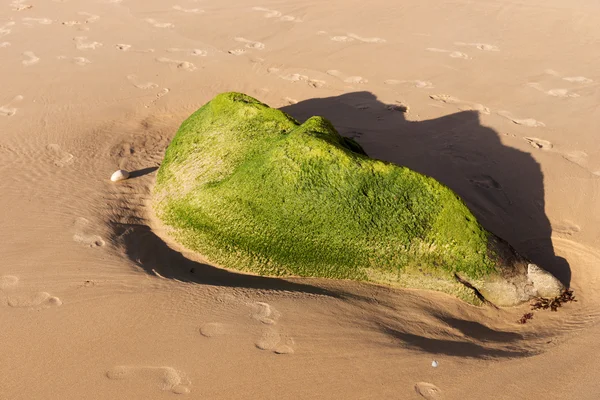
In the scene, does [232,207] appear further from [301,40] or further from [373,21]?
[373,21]

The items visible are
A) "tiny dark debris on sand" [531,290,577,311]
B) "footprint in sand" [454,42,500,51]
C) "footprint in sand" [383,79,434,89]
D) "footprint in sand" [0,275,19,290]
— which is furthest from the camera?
"footprint in sand" [454,42,500,51]

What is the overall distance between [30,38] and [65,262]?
24.5 ft

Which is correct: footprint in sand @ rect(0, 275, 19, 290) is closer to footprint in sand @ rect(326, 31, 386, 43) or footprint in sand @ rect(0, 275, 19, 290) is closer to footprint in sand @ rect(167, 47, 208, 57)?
footprint in sand @ rect(167, 47, 208, 57)

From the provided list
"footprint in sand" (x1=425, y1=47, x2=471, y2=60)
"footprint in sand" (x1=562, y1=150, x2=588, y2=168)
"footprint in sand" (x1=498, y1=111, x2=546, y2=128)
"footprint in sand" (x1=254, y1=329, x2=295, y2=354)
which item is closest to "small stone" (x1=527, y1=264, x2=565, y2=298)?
"footprint in sand" (x1=254, y1=329, x2=295, y2=354)

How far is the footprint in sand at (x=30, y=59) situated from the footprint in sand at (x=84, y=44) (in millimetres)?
811

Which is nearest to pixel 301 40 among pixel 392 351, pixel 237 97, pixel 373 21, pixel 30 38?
pixel 373 21

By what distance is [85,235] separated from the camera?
15.9 ft

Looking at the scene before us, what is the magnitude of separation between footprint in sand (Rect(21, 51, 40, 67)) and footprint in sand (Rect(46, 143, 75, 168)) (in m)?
3.12

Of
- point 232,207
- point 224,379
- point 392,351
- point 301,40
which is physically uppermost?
A: point 301,40

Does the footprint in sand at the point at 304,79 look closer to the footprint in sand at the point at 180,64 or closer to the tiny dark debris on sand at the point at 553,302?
the footprint in sand at the point at 180,64

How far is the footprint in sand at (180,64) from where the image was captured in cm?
909

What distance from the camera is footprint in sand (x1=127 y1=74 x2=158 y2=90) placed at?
8484 mm

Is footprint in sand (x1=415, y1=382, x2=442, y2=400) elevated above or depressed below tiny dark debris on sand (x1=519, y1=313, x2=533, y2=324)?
below

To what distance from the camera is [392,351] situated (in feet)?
11.4
